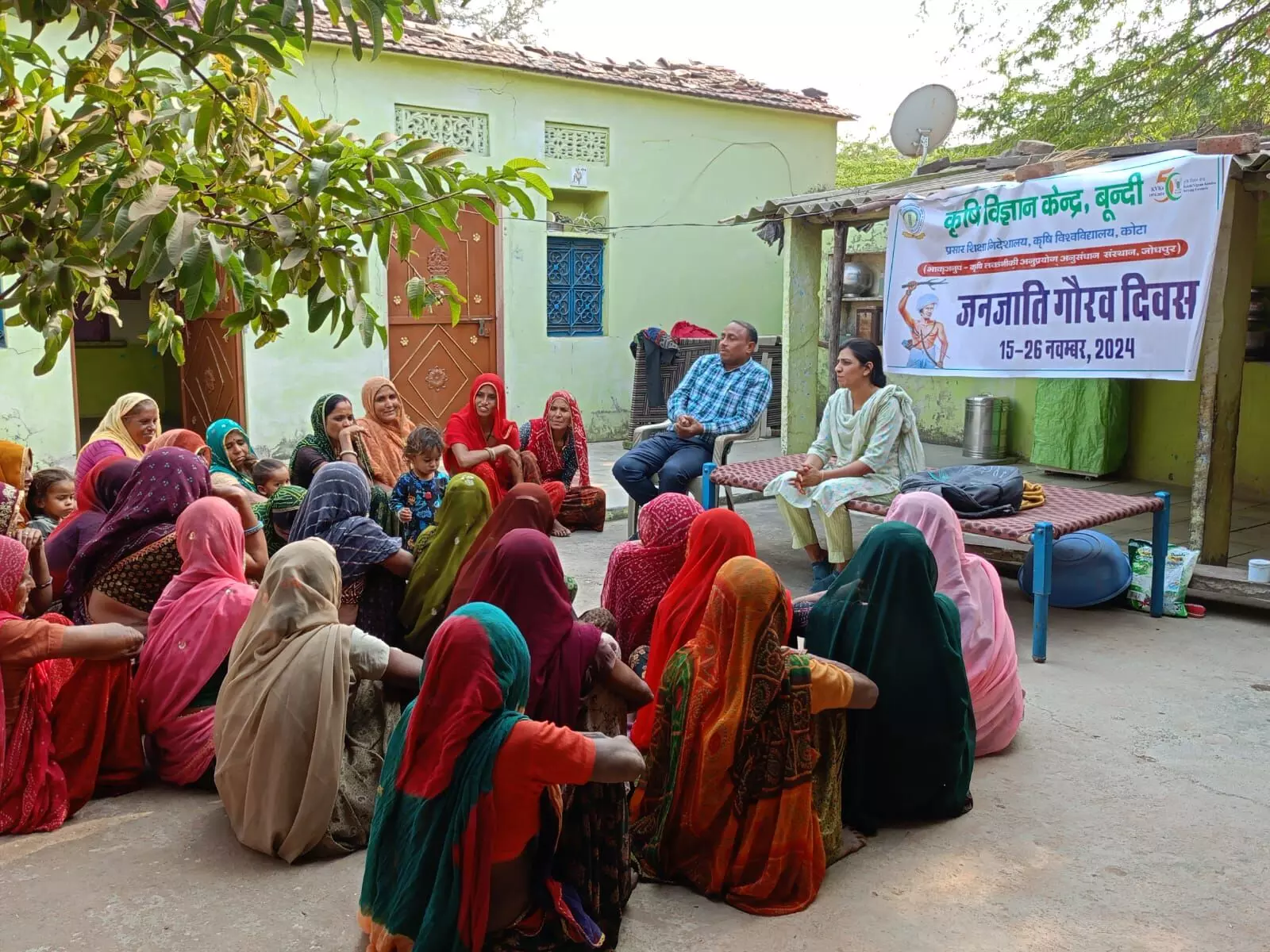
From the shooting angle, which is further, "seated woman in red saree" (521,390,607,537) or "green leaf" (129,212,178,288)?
"seated woman in red saree" (521,390,607,537)

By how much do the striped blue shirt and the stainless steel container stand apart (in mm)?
3809

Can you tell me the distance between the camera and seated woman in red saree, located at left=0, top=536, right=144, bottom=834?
3.10 m

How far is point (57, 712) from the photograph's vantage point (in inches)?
132

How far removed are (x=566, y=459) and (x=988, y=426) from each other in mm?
4578

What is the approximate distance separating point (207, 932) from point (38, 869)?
0.64m

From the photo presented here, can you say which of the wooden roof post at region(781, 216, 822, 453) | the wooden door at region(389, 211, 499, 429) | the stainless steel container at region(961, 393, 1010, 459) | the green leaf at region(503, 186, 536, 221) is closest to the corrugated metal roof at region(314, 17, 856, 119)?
the wooden door at region(389, 211, 499, 429)

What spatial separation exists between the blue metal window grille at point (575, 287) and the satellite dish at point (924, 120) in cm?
355

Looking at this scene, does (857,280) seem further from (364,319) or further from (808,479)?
(364,319)

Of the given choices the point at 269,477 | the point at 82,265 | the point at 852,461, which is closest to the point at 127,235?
the point at 82,265

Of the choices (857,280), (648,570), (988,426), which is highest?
(857,280)

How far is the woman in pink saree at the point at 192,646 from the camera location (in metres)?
3.40

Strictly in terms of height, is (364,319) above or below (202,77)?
below

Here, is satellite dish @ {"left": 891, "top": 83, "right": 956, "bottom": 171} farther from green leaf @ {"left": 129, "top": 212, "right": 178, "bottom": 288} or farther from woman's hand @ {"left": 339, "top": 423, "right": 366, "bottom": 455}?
green leaf @ {"left": 129, "top": 212, "right": 178, "bottom": 288}

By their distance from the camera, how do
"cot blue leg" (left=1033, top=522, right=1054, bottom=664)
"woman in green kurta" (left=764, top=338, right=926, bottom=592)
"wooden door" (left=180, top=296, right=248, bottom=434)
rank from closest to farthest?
"cot blue leg" (left=1033, top=522, right=1054, bottom=664) < "woman in green kurta" (left=764, top=338, right=926, bottom=592) < "wooden door" (left=180, top=296, right=248, bottom=434)
